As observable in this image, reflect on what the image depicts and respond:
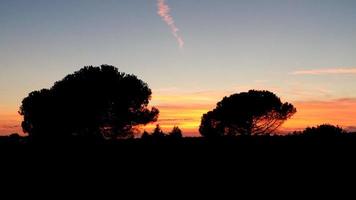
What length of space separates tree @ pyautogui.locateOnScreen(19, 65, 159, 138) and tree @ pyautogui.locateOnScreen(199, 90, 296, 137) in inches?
560

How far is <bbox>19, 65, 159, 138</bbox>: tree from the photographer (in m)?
62.6

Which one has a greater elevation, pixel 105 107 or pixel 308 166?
pixel 105 107

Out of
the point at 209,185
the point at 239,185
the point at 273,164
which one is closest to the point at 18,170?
the point at 209,185

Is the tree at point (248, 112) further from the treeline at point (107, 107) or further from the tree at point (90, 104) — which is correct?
the tree at point (90, 104)

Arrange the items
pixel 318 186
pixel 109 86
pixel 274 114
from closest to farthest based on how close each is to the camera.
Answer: pixel 318 186 → pixel 109 86 → pixel 274 114

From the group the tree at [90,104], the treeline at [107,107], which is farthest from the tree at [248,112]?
the tree at [90,104]

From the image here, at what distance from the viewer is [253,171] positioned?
33.8 feet

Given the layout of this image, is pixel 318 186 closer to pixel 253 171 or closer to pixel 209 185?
pixel 253 171

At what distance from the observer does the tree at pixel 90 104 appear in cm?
6259

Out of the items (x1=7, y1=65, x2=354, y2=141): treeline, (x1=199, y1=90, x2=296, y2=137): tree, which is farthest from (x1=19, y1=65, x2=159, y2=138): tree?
(x1=199, y1=90, x2=296, y2=137): tree

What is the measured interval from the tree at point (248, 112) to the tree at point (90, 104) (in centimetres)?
1422

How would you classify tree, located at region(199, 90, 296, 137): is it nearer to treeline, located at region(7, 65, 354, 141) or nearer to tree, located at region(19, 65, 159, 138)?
treeline, located at region(7, 65, 354, 141)

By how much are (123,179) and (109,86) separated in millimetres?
54896

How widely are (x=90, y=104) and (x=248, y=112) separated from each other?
26.0 m
